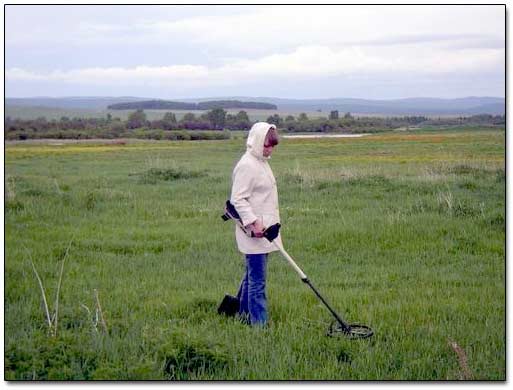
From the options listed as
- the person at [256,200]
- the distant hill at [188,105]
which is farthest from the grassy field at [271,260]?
the distant hill at [188,105]

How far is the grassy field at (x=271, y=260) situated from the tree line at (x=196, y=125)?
0.61 feet

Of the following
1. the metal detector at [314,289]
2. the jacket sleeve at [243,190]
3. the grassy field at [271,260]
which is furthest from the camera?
the metal detector at [314,289]

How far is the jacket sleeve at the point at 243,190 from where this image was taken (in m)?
4.69

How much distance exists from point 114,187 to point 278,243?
11.8ft

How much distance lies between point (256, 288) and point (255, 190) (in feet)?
2.35

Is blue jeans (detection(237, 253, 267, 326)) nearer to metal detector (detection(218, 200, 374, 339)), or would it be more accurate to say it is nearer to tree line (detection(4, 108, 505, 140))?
metal detector (detection(218, 200, 374, 339))

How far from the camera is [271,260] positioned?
6832mm

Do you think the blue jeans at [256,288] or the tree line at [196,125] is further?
the tree line at [196,125]

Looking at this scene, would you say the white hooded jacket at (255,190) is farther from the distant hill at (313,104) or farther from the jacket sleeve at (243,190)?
the distant hill at (313,104)

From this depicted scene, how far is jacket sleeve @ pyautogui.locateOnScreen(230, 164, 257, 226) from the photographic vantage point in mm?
4691

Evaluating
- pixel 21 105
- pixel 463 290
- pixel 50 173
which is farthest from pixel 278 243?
pixel 50 173

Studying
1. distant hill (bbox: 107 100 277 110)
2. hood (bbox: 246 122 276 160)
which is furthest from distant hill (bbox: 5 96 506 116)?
hood (bbox: 246 122 276 160)

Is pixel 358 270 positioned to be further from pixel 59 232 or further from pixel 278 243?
pixel 59 232

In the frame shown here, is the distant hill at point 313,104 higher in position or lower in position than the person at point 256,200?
higher
